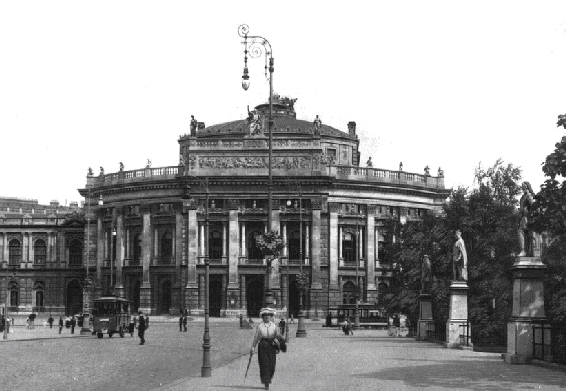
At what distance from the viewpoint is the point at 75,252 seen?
112562mm

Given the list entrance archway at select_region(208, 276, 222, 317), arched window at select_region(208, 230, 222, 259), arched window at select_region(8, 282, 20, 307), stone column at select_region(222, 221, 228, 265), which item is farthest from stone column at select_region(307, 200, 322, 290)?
arched window at select_region(8, 282, 20, 307)

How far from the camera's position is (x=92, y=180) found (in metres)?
102

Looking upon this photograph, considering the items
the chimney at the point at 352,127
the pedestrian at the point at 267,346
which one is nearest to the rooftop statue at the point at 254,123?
the chimney at the point at 352,127

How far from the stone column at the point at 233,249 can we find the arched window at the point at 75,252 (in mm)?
26547

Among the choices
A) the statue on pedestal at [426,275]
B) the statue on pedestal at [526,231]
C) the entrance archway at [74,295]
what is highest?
the statue on pedestal at [526,231]

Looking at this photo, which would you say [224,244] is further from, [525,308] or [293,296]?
[525,308]

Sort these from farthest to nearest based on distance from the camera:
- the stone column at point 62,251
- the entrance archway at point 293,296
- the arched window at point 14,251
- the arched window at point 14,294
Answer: the arched window at point 14,251 < the stone column at point 62,251 < the arched window at point 14,294 < the entrance archway at point 293,296

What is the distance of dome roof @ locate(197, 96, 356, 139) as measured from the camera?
337 ft

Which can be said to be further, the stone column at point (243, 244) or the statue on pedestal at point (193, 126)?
the statue on pedestal at point (193, 126)

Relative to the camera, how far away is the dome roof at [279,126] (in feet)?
337

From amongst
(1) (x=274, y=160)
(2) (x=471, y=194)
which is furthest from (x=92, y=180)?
(2) (x=471, y=194)

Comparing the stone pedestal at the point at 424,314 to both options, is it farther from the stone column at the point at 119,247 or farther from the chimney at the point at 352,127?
the chimney at the point at 352,127

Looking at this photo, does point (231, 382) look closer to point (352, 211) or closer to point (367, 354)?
point (367, 354)

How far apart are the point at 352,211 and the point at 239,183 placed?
1184 cm
